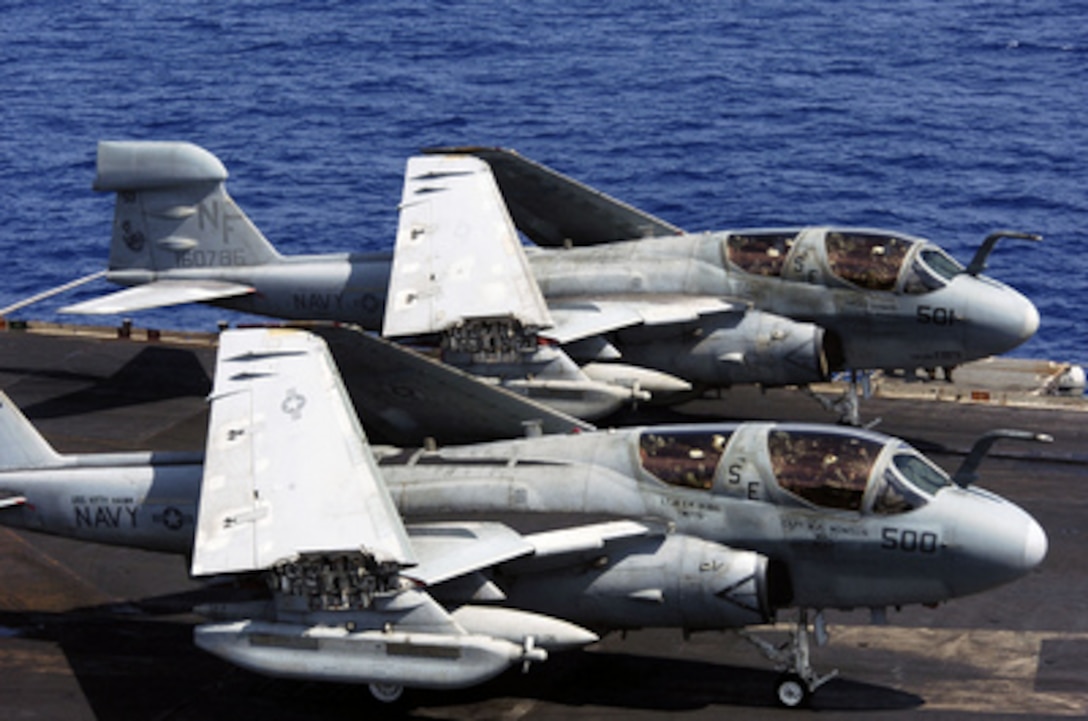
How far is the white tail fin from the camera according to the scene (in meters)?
26.5

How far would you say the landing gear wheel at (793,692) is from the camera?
78.9 feet

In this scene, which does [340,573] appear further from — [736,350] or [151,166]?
[151,166]

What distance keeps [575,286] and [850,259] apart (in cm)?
555

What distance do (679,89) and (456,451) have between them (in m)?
54.3

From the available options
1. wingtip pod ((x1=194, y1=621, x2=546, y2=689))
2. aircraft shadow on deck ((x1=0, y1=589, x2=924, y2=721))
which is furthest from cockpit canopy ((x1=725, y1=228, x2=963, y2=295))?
wingtip pod ((x1=194, y1=621, x2=546, y2=689))

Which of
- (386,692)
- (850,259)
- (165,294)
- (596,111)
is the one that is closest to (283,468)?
(386,692)

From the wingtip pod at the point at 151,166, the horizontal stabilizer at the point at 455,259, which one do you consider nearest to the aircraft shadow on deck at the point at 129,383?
the wingtip pod at the point at 151,166

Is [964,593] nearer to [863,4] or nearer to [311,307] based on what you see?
[311,307]

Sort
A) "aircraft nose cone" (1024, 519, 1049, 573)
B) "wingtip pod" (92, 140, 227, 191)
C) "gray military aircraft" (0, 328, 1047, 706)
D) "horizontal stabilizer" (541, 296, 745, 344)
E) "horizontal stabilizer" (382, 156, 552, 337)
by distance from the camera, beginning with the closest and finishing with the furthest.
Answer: "gray military aircraft" (0, 328, 1047, 706)
"aircraft nose cone" (1024, 519, 1049, 573)
"horizontal stabilizer" (382, 156, 552, 337)
"horizontal stabilizer" (541, 296, 745, 344)
"wingtip pod" (92, 140, 227, 191)

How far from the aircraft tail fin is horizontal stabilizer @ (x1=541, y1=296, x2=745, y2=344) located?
7.69m

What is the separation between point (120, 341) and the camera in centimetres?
4222

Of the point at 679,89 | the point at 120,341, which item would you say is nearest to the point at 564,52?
the point at 679,89

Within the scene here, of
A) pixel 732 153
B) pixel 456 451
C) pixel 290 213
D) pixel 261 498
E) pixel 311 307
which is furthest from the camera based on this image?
pixel 732 153

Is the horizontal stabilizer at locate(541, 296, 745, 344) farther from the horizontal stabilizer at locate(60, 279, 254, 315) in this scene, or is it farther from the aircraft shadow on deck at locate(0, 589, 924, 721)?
the aircraft shadow on deck at locate(0, 589, 924, 721)
